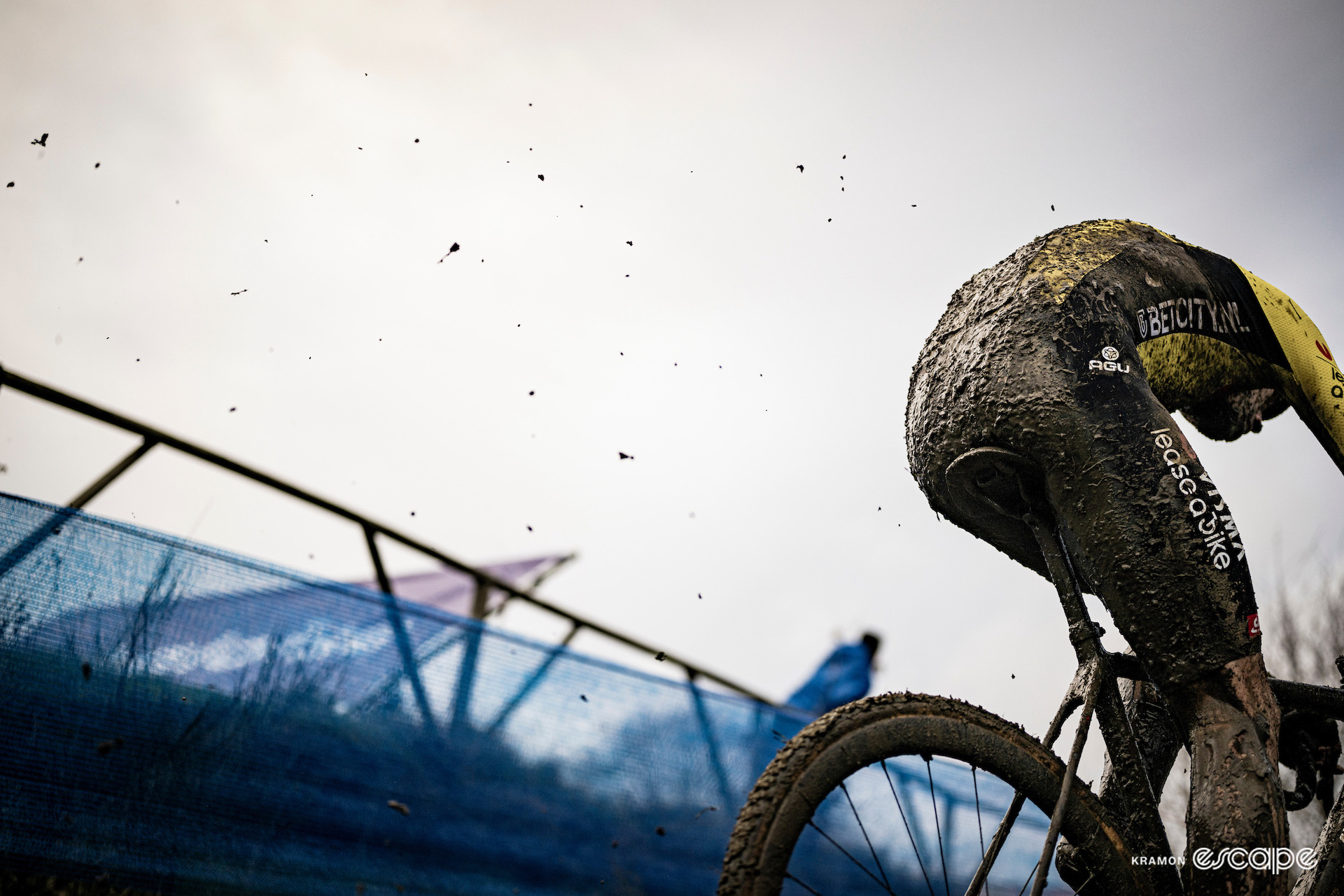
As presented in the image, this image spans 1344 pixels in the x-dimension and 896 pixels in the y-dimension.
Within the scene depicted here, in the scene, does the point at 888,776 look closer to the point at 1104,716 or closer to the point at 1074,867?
the point at 1074,867

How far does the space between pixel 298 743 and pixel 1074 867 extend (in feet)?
8.12

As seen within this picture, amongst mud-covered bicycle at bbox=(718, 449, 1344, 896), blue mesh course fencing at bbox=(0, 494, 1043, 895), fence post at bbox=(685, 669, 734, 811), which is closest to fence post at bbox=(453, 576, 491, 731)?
blue mesh course fencing at bbox=(0, 494, 1043, 895)

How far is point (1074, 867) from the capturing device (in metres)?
1.48

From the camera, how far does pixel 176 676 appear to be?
2.34m

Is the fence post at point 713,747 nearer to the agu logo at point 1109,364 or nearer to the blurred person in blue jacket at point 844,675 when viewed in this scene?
the agu logo at point 1109,364

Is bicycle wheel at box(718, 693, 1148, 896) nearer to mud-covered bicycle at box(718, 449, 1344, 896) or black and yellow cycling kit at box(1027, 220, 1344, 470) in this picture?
mud-covered bicycle at box(718, 449, 1344, 896)

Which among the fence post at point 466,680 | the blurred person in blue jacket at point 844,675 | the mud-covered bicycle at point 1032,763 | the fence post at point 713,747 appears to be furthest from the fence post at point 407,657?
the blurred person in blue jacket at point 844,675

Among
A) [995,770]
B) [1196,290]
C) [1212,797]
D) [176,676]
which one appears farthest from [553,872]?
[1196,290]

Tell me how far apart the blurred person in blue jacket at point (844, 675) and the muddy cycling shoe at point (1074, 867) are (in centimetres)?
537

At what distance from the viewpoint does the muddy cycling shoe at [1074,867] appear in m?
1.44

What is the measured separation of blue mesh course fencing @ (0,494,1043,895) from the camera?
207 cm

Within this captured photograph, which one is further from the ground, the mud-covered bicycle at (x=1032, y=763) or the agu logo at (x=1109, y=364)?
the agu logo at (x=1109, y=364)

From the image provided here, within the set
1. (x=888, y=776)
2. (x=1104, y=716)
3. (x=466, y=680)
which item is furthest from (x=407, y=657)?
(x=1104, y=716)

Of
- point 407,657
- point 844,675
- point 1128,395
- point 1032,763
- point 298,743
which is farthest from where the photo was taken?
point 844,675
